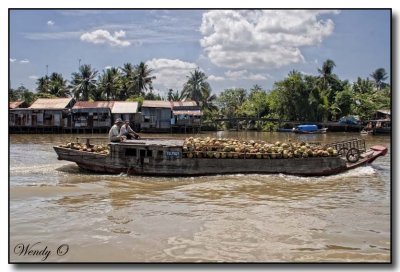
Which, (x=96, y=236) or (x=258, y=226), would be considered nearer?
(x=96, y=236)

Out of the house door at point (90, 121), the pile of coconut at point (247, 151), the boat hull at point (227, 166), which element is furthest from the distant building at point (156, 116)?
the pile of coconut at point (247, 151)

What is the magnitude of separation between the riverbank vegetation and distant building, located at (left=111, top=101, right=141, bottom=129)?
17.2 ft

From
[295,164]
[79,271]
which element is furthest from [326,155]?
[79,271]

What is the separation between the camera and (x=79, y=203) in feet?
30.6

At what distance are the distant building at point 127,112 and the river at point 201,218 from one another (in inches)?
1030

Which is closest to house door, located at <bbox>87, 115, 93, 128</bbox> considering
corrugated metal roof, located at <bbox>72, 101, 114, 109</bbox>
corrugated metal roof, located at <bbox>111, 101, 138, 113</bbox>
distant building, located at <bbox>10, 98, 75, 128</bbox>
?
corrugated metal roof, located at <bbox>72, 101, 114, 109</bbox>

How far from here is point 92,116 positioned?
39312 millimetres

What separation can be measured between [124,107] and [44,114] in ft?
23.7

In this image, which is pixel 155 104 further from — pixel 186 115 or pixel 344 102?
pixel 344 102

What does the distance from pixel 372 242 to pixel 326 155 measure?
22.6 feet

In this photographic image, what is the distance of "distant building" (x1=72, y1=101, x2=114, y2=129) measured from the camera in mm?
39062

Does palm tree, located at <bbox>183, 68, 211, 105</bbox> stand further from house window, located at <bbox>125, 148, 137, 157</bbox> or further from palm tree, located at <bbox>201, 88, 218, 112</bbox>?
house window, located at <bbox>125, 148, 137, 157</bbox>

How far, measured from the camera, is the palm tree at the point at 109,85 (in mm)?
48969
